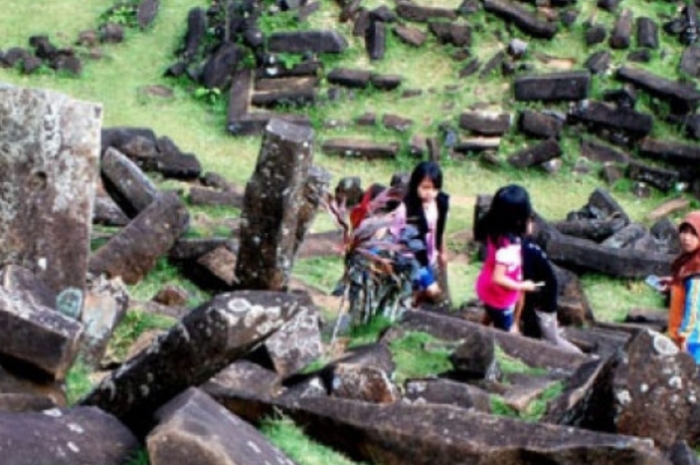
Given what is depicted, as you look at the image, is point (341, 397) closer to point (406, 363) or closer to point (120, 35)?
point (406, 363)

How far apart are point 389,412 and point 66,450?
5.73 ft

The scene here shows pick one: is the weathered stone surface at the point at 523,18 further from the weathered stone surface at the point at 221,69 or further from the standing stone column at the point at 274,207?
the standing stone column at the point at 274,207

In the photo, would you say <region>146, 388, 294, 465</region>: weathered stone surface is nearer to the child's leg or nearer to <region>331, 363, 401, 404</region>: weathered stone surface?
<region>331, 363, 401, 404</region>: weathered stone surface

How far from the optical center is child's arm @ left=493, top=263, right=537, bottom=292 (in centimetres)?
1042

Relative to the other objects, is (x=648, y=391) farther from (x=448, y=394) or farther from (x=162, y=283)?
(x=162, y=283)

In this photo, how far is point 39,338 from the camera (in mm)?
7125

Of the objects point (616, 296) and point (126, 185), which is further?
point (616, 296)

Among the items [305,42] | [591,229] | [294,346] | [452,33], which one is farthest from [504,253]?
[452,33]

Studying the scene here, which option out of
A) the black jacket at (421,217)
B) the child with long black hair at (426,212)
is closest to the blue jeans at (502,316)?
the child with long black hair at (426,212)

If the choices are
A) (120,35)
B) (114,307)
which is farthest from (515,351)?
(120,35)

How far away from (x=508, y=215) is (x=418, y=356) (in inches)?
56.6

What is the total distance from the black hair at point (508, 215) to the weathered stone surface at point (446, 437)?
3.26 metres

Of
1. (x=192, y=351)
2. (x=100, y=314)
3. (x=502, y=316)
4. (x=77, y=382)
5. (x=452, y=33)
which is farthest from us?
(x=452, y=33)

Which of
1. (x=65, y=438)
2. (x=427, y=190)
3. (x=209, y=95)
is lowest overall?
(x=209, y=95)
